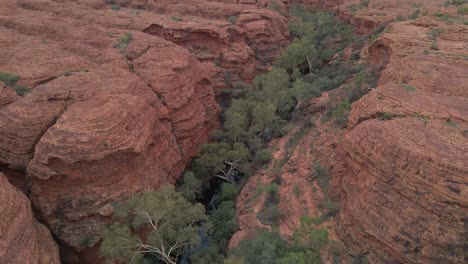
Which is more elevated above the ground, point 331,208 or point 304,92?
point 304,92

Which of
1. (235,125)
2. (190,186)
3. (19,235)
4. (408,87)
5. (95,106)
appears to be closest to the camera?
(19,235)

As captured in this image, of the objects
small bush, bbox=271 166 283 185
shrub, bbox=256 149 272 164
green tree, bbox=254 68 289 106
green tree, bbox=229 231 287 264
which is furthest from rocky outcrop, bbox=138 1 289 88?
green tree, bbox=229 231 287 264

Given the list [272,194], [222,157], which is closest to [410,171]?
[272,194]

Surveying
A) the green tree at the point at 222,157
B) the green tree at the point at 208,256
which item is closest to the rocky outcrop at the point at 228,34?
the green tree at the point at 222,157

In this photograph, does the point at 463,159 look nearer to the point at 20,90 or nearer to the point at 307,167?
the point at 307,167

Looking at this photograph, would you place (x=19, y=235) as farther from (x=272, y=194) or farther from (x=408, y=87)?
(x=408, y=87)

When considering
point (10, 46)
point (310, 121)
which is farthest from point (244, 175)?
point (10, 46)

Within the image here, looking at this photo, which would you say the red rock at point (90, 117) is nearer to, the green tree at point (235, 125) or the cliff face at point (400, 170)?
the green tree at point (235, 125)

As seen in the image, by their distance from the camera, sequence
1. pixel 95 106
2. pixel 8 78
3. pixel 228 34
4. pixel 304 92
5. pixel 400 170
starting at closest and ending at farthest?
pixel 400 170
pixel 95 106
pixel 8 78
pixel 304 92
pixel 228 34
